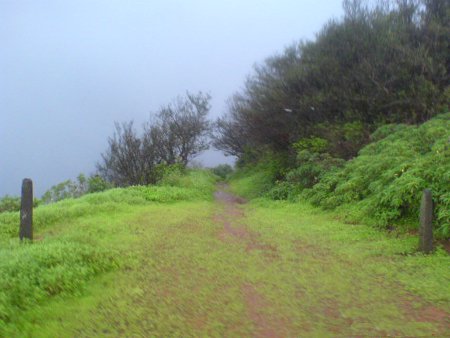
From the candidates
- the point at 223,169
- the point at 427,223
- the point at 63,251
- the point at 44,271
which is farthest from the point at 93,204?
the point at 223,169

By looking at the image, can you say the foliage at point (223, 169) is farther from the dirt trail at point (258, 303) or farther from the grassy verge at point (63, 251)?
the dirt trail at point (258, 303)

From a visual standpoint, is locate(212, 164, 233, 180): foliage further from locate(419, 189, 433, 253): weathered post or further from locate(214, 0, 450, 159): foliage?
locate(419, 189, 433, 253): weathered post

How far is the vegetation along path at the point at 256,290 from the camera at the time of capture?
4.02 m

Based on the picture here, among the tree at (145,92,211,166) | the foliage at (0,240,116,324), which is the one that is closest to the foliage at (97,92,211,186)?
the tree at (145,92,211,166)

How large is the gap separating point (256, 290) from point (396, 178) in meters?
5.22

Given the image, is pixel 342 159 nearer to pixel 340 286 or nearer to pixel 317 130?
pixel 317 130

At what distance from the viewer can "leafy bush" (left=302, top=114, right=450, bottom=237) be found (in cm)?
805

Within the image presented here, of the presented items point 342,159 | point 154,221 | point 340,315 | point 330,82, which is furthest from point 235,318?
point 330,82

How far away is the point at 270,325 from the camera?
13.6ft

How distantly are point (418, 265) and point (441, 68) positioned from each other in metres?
13.5

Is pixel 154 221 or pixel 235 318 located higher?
pixel 154 221

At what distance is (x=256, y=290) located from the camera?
5148 mm

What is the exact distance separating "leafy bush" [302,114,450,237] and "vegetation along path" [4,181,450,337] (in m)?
0.81

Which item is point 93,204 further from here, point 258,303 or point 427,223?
point 427,223
